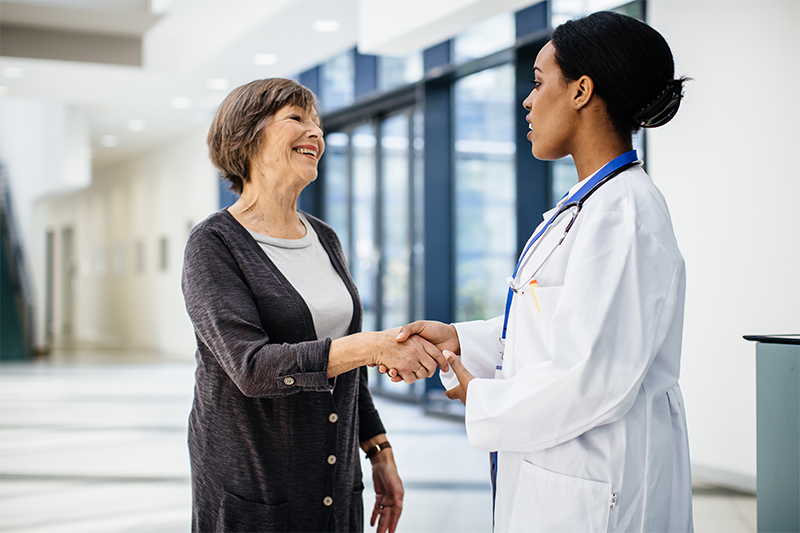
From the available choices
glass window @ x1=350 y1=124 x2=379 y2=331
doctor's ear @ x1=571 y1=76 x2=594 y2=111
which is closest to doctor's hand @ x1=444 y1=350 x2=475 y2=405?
doctor's ear @ x1=571 y1=76 x2=594 y2=111

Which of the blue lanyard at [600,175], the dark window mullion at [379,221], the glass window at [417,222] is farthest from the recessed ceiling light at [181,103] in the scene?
the blue lanyard at [600,175]

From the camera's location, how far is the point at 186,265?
1648 mm

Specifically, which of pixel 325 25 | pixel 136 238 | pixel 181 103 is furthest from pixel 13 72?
pixel 136 238

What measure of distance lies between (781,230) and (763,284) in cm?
35

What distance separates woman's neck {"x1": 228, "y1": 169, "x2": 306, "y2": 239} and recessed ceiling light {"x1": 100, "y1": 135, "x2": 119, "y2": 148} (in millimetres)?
13736

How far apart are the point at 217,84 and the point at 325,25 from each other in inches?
122

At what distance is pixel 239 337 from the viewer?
154 cm

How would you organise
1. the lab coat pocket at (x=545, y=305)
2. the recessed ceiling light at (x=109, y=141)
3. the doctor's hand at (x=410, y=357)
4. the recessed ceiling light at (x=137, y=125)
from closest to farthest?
1. the lab coat pocket at (x=545, y=305)
2. the doctor's hand at (x=410, y=357)
3. the recessed ceiling light at (x=137, y=125)
4. the recessed ceiling light at (x=109, y=141)

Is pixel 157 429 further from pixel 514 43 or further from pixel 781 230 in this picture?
pixel 781 230

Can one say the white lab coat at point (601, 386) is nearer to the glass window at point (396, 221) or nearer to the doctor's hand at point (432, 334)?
the doctor's hand at point (432, 334)

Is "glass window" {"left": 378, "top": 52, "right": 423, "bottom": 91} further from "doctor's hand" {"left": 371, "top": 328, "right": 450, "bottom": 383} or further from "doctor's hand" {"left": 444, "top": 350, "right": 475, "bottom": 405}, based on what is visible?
"doctor's hand" {"left": 444, "top": 350, "right": 475, "bottom": 405}

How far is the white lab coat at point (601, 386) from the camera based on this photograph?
3.91ft

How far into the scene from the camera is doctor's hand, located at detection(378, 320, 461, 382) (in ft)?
5.56

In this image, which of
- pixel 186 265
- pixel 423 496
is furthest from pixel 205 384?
pixel 423 496
